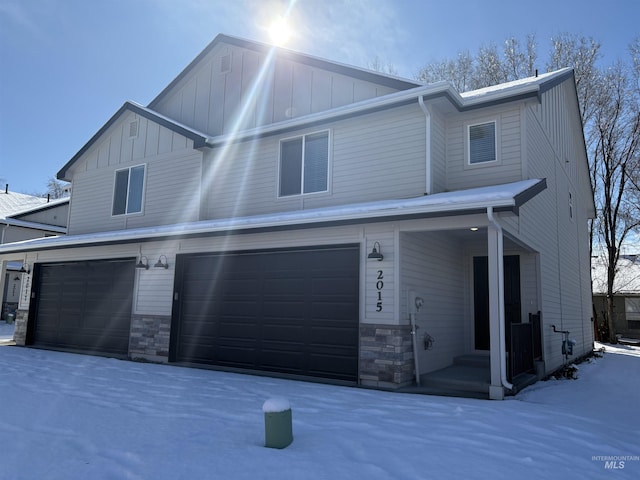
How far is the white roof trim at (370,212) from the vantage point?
650cm

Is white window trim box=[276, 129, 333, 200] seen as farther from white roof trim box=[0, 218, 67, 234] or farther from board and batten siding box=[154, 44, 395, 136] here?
white roof trim box=[0, 218, 67, 234]

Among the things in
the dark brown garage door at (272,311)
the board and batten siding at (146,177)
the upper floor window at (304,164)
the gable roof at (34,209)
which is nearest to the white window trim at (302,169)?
the upper floor window at (304,164)

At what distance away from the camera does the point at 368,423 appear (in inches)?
202

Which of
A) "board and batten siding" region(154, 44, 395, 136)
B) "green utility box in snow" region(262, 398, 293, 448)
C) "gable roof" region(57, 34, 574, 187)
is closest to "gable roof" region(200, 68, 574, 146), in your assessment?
"gable roof" region(57, 34, 574, 187)

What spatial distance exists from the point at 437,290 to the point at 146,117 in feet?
28.7

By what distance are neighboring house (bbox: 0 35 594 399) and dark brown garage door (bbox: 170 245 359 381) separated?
4 centimetres

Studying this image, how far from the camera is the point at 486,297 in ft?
31.7

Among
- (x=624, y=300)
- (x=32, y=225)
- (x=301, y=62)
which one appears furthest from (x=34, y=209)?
(x=624, y=300)

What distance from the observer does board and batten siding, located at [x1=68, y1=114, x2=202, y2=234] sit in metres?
11.3

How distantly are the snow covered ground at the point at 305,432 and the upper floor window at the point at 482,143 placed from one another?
4.20 m

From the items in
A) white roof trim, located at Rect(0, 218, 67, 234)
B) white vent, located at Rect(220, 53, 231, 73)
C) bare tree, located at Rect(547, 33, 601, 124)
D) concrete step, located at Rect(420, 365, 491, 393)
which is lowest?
concrete step, located at Rect(420, 365, 491, 393)

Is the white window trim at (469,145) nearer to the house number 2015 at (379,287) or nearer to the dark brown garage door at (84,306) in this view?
the house number 2015 at (379,287)

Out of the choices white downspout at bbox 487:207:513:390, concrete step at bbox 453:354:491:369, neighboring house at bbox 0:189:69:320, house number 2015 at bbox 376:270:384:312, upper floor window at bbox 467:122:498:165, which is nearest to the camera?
white downspout at bbox 487:207:513:390

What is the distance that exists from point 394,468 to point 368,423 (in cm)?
138
